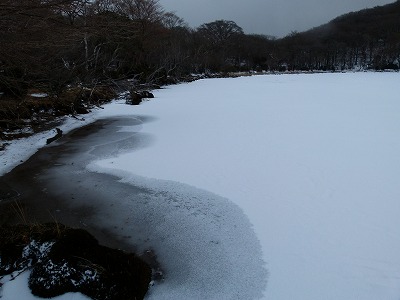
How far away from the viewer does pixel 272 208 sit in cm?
545

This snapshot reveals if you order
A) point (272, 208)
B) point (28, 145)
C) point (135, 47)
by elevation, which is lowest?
point (272, 208)

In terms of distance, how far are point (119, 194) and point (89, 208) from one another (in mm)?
709

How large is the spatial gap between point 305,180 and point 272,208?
150cm

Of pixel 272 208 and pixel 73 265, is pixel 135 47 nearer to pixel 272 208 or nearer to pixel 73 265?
pixel 272 208

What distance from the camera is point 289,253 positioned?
13.9 feet

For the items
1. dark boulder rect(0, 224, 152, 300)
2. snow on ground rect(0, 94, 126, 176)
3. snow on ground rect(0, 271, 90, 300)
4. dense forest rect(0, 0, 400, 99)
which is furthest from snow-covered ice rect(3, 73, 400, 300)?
dense forest rect(0, 0, 400, 99)

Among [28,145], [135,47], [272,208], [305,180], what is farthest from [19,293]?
[135,47]

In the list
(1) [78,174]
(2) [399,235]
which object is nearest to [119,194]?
(1) [78,174]

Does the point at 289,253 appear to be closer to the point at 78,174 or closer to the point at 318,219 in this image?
the point at 318,219

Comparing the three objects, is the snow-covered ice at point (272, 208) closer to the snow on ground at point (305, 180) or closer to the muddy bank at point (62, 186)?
the snow on ground at point (305, 180)

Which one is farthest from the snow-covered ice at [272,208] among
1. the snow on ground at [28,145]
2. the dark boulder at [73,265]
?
the snow on ground at [28,145]

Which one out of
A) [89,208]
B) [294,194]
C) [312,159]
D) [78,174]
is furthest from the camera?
[312,159]

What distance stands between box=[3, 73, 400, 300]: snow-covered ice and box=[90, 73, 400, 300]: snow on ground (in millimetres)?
21

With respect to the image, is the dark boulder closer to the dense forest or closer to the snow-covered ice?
the snow-covered ice
